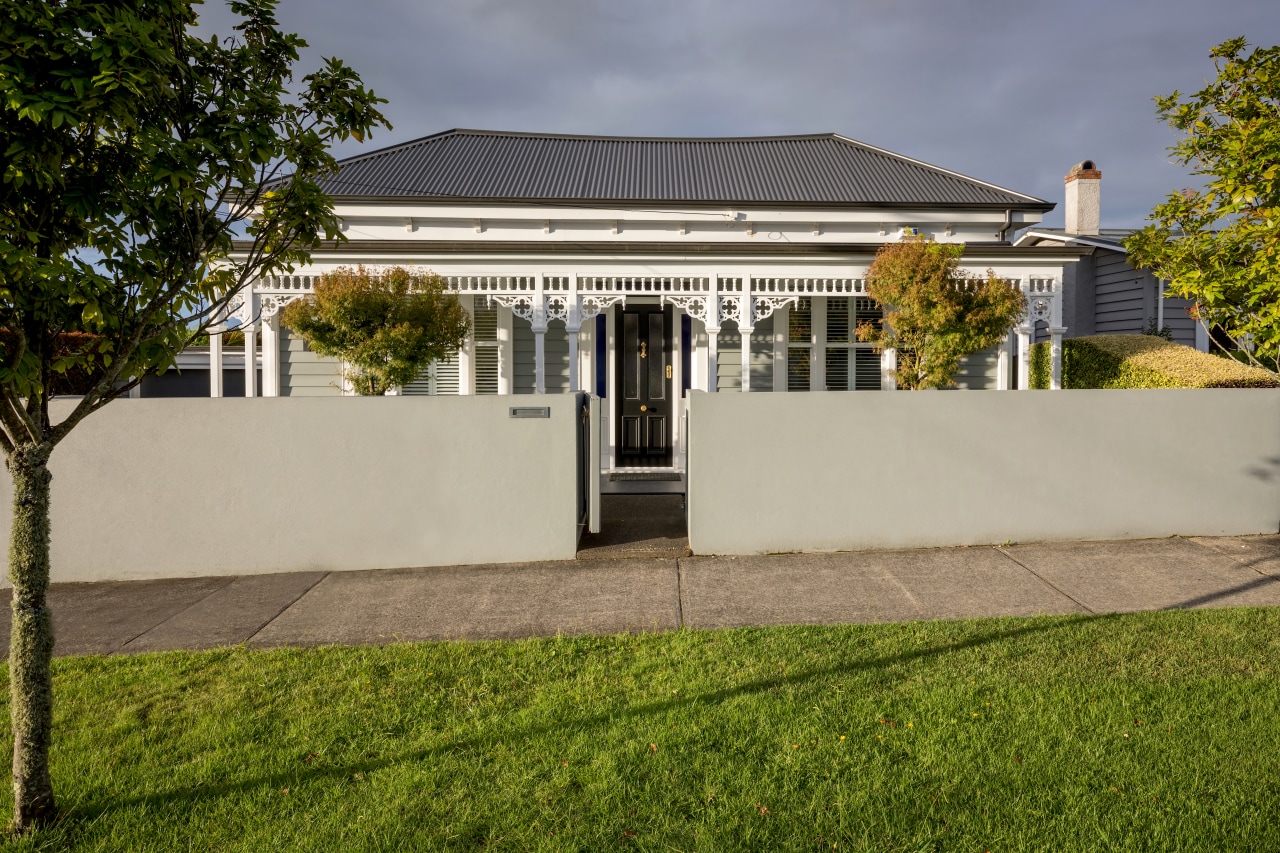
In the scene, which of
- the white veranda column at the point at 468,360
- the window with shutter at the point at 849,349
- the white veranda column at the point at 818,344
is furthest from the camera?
the window with shutter at the point at 849,349

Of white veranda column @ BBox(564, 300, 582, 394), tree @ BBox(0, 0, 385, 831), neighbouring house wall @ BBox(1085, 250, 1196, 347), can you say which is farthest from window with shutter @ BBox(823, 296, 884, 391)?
tree @ BBox(0, 0, 385, 831)

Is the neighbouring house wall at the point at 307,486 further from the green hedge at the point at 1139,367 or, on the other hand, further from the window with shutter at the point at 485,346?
the green hedge at the point at 1139,367

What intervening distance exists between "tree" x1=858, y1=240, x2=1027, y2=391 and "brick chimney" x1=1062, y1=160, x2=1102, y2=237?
827cm

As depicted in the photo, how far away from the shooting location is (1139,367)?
1025 centimetres

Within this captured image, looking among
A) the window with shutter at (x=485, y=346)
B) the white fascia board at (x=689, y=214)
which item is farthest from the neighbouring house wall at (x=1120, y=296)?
the window with shutter at (x=485, y=346)

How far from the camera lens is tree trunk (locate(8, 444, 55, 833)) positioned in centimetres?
281

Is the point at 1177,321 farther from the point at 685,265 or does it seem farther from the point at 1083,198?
the point at 685,265

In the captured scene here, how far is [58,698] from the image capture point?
13.2 ft

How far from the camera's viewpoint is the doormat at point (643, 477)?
10.6 m

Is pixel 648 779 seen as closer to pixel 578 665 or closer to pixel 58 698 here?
pixel 578 665

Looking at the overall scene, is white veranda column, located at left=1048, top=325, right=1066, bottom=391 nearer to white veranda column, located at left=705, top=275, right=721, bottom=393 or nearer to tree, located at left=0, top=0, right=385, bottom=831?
white veranda column, located at left=705, top=275, right=721, bottom=393

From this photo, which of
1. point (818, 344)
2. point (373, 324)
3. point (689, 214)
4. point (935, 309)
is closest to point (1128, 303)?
point (818, 344)

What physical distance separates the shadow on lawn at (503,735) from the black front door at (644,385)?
7468mm

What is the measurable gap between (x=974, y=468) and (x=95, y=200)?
6.97 m
